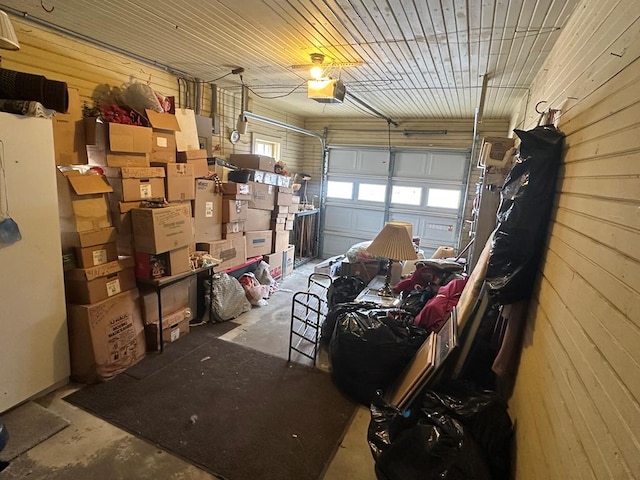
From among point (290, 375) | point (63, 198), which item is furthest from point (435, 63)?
point (63, 198)

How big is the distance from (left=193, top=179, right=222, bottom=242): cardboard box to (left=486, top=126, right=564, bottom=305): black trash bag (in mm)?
3090

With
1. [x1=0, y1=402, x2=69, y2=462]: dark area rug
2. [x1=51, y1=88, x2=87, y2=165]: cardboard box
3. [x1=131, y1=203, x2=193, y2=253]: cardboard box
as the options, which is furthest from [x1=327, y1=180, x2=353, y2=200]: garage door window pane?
[x1=0, y1=402, x2=69, y2=462]: dark area rug

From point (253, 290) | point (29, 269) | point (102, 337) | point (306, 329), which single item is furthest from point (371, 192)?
point (29, 269)

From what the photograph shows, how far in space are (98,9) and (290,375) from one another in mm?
3196

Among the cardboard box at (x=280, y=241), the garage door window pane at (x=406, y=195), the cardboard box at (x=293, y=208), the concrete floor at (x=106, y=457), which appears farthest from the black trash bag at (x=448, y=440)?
the garage door window pane at (x=406, y=195)

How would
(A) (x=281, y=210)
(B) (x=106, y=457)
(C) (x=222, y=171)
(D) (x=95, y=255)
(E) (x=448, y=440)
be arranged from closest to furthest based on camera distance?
1. (E) (x=448, y=440)
2. (B) (x=106, y=457)
3. (D) (x=95, y=255)
4. (C) (x=222, y=171)
5. (A) (x=281, y=210)

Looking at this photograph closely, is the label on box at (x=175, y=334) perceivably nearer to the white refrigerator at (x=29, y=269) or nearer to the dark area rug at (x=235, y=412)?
the dark area rug at (x=235, y=412)

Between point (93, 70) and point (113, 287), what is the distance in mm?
2147

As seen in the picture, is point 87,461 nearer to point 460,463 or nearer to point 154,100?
point 460,463

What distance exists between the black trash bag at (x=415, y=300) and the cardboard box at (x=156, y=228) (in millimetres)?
2132

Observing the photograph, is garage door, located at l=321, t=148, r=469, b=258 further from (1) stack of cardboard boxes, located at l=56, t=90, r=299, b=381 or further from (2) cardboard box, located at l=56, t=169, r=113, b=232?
(2) cardboard box, located at l=56, t=169, r=113, b=232

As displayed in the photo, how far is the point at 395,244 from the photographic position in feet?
10.1

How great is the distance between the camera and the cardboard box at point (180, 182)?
3416 millimetres

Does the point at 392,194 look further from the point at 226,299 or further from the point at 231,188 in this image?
the point at 226,299
